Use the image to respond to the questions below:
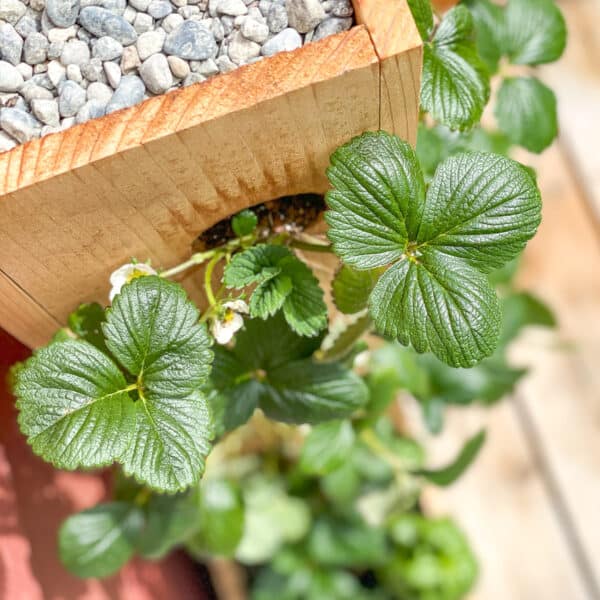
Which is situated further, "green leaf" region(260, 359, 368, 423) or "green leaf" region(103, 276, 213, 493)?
"green leaf" region(260, 359, 368, 423)

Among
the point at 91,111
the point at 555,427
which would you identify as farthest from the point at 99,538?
the point at 555,427

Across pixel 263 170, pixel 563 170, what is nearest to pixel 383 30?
pixel 263 170

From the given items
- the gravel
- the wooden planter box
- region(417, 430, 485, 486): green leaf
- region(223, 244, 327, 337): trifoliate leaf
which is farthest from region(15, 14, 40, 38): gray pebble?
region(417, 430, 485, 486): green leaf

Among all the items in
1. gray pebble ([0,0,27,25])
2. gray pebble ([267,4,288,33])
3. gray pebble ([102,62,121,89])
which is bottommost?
gray pebble ([267,4,288,33])

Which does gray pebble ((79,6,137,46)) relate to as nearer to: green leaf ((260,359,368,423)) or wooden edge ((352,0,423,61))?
wooden edge ((352,0,423,61))

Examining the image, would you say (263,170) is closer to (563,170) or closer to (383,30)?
(383,30)

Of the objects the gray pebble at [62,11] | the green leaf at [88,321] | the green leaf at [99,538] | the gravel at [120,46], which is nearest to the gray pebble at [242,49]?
the gravel at [120,46]

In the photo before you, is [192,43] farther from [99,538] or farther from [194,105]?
[99,538]
